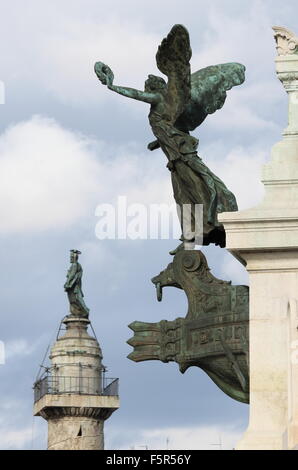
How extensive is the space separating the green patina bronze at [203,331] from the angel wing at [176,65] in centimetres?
262

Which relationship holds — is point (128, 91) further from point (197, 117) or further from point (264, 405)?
point (264, 405)

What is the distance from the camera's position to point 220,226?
2912 centimetres

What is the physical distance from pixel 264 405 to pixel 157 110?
6.51 meters

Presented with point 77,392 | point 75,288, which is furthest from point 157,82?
point 75,288

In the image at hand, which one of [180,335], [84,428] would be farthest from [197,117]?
[84,428]

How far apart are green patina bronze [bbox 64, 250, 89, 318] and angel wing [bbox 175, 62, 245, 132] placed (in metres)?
53.6

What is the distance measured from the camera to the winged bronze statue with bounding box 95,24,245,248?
29562 millimetres

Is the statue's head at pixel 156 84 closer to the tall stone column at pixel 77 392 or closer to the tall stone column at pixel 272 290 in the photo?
the tall stone column at pixel 272 290

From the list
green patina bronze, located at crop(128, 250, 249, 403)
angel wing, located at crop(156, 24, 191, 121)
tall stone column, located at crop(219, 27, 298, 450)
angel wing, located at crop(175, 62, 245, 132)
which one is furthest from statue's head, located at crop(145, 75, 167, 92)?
tall stone column, located at crop(219, 27, 298, 450)

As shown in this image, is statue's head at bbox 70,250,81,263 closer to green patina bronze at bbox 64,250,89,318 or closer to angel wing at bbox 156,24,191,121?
green patina bronze at bbox 64,250,89,318

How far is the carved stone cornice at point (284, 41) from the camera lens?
88.6ft

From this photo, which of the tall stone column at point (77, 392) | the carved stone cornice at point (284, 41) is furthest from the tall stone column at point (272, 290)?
the tall stone column at point (77, 392)

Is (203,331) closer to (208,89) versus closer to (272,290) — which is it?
(272,290)
